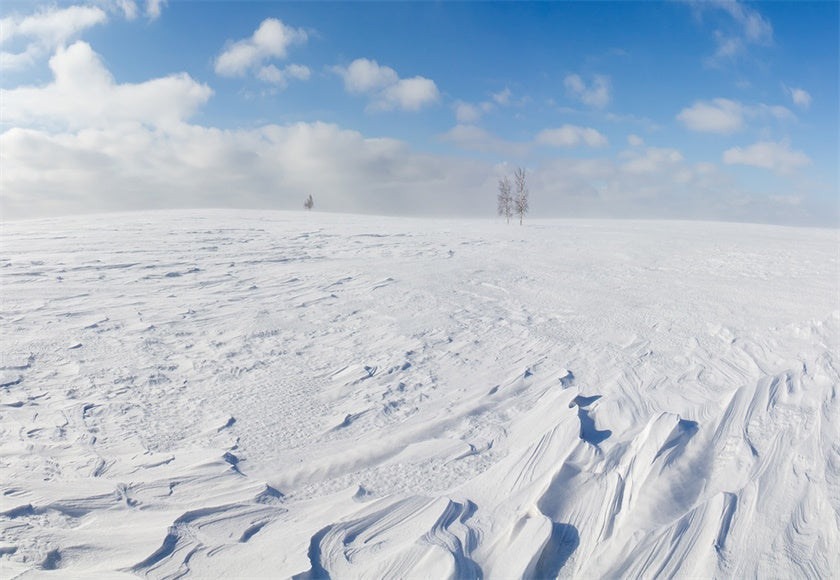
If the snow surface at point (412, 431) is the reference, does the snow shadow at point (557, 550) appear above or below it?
below

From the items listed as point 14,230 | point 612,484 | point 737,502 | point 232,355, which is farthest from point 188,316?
point 14,230

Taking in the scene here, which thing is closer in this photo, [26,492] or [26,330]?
[26,492]

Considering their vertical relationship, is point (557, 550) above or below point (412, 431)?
below

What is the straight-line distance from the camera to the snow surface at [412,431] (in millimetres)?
2959

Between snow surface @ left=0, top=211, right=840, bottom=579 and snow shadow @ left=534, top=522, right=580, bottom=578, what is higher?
snow surface @ left=0, top=211, right=840, bottom=579

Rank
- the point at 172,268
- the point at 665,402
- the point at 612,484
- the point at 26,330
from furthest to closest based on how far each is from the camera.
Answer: the point at 172,268 → the point at 26,330 → the point at 665,402 → the point at 612,484

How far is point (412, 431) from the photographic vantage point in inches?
162

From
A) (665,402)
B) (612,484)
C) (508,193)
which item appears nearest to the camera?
(612,484)

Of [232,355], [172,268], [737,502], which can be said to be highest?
[172,268]

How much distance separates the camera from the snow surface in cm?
296

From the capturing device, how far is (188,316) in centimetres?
664

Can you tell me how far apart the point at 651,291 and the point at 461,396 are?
5.46 meters

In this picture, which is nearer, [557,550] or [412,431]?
[557,550]

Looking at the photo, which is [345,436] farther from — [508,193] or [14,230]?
[508,193]
